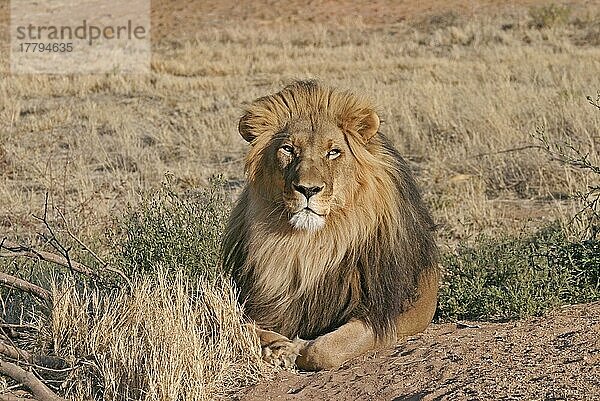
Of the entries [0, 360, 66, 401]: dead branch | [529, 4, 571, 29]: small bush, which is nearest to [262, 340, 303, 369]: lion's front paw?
[0, 360, 66, 401]: dead branch

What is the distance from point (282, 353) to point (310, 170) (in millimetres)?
950

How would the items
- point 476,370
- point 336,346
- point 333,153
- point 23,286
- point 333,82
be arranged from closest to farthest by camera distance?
1. point 476,370
2. point 336,346
3. point 333,153
4. point 23,286
5. point 333,82

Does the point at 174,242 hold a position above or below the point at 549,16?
below

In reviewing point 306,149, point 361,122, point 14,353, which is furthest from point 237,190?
point 14,353

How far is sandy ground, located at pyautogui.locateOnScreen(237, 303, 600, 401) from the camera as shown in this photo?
4527mm

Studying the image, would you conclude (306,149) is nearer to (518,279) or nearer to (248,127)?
(248,127)

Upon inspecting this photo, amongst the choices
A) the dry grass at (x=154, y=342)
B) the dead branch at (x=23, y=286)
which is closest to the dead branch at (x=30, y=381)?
the dry grass at (x=154, y=342)

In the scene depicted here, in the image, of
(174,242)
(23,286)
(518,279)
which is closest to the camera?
(23,286)

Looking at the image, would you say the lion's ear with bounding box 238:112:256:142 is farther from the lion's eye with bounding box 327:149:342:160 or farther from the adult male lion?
the lion's eye with bounding box 327:149:342:160

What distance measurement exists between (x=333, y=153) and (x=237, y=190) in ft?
16.3

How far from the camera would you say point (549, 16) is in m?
27.6

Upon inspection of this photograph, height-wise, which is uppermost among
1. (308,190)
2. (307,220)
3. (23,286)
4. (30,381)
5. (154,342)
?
(308,190)

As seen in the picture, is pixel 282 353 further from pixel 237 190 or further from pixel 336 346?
pixel 237 190

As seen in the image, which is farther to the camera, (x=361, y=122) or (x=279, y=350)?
(x=361, y=122)
